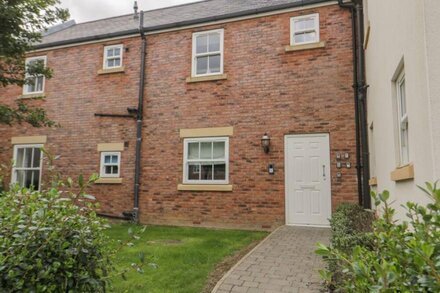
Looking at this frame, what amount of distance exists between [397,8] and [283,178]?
17.0 feet

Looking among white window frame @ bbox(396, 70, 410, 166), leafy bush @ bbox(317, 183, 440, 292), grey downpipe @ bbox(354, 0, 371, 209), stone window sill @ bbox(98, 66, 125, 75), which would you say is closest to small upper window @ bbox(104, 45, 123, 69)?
stone window sill @ bbox(98, 66, 125, 75)

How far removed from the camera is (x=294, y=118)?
8.59 m

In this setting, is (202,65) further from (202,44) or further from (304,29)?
(304,29)

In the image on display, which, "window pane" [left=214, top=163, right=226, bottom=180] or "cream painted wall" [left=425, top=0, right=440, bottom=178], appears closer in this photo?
"cream painted wall" [left=425, top=0, right=440, bottom=178]

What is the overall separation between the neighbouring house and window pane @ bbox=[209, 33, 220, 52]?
481 cm

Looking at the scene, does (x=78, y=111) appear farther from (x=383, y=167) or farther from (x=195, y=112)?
(x=383, y=167)

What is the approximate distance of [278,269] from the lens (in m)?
4.71

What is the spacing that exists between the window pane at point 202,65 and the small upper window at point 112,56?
112 inches

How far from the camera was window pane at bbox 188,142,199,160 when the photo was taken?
31.1ft

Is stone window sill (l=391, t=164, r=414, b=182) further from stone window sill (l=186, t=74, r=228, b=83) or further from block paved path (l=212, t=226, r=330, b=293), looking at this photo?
stone window sill (l=186, t=74, r=228, b=83)

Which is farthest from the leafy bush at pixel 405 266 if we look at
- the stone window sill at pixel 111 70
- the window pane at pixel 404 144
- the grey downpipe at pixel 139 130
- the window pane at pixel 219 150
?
the stone window sill at pixel 111 70

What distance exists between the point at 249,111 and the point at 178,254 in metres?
4.62

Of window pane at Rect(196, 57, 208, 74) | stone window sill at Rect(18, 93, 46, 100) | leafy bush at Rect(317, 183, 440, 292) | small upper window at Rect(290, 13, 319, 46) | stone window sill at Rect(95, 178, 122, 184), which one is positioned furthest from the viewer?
stone window sill at Rect(18, 93, 46, 100)

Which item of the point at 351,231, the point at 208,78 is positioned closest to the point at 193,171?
the point at 208,78
